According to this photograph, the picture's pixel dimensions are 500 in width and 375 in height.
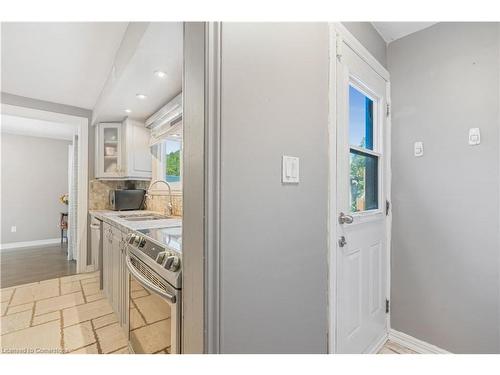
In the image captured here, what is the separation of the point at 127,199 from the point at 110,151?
0.79 m

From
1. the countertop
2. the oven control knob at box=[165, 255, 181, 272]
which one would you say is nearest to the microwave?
the countertop

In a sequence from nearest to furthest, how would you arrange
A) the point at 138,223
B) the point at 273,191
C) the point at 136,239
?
the point at 273,191, the point at 136,239, the point at 138,223

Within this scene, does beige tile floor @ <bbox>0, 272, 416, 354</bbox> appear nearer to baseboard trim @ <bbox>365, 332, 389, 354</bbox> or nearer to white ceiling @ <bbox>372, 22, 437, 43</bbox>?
baseboard trim @ <bbox>365, 332, 389, 354</bbox>

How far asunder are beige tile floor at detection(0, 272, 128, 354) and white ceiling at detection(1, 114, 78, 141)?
2.50 meters

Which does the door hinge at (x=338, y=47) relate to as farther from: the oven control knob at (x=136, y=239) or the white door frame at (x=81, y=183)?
the white door frame at (x=81, y=183)

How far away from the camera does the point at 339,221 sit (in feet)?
4.08

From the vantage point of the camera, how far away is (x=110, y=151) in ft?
11.2

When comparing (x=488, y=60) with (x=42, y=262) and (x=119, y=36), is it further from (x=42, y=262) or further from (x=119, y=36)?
(x=42, y=262)

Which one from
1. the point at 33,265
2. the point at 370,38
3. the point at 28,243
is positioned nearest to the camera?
the point at 370,38

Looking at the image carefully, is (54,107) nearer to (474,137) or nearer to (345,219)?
(345,219)

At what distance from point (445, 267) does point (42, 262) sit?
16.7 feet

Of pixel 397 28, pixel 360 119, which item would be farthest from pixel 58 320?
pixel 397 28
